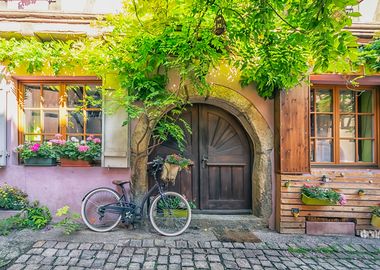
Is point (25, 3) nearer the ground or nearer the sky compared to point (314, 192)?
nearer the sky

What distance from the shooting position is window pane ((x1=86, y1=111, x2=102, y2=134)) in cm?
411

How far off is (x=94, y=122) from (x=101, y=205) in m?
1.42

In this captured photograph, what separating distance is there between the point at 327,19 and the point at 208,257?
280 cm

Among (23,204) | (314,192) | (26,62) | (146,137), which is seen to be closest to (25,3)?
(26,62)

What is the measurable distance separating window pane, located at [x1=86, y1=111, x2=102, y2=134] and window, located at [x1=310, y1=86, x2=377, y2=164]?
373cm

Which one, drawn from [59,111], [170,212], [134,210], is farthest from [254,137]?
[59,111]

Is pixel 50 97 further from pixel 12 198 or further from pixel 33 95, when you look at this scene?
pixel 12 198

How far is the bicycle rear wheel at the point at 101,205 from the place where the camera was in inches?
142

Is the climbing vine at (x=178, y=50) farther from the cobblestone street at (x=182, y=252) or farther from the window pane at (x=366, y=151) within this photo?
the window pane at (x=366, y=151)

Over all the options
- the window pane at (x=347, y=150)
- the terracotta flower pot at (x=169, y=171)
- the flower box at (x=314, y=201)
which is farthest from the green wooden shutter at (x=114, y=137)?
the window pane at (x=347, y=150)

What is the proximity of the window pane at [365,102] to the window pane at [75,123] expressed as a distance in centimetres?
496

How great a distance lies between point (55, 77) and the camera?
396 centimetres

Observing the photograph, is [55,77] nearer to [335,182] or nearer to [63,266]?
[63,266]

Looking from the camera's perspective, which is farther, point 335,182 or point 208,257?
point 335,182
